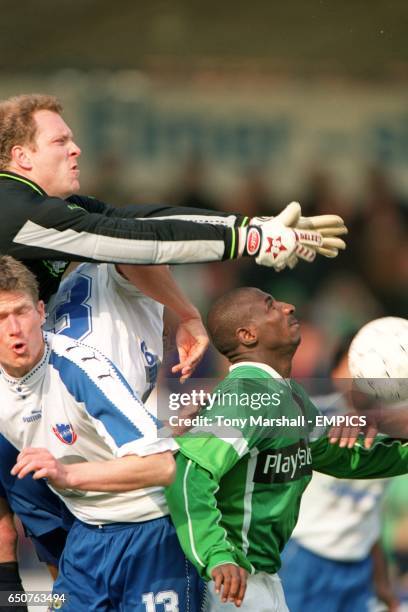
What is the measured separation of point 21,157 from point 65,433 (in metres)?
0.93

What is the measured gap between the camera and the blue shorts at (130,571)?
12.0ft

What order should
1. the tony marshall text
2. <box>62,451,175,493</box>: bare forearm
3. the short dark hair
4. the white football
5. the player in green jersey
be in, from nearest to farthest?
<box>62,451,175,493</box>: bare forearm < the player in green jersey < the tony marshall text < the short dark hair < the white football

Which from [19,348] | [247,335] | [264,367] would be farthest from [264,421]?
[19,348]

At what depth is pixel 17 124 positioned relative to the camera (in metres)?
4.01

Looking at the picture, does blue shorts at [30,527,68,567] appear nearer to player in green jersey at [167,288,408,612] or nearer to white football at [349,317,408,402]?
player in green jersey at [167,288,408,612]

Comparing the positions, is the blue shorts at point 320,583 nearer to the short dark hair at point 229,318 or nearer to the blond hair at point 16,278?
the short dark hair at point 229,318

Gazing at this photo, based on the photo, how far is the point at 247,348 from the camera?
398 centimetres

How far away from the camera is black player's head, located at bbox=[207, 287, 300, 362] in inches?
156

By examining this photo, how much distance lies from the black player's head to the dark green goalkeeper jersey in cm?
8

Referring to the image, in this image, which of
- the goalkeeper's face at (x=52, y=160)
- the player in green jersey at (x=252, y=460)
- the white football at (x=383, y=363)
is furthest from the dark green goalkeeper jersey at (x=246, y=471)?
the goalkeeper's face at (x=52, y=160)

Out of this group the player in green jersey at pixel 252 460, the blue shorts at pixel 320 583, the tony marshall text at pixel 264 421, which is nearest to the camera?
the player in green jersey at pixel 252 460

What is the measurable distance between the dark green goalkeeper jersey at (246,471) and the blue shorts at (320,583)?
2.99 ft

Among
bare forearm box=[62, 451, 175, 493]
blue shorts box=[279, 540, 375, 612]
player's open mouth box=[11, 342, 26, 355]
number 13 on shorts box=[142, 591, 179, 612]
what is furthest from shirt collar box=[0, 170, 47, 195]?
blue shorts box=[279, 540, 375, 612]

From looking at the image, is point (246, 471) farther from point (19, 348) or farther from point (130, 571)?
point (19, 348)
